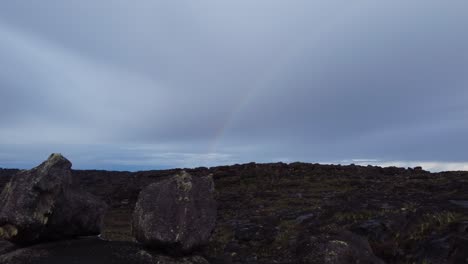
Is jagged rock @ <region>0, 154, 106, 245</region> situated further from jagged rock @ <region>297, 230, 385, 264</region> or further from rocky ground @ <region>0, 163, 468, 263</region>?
jagged rock @ <region>297, 230, 385, 264</region>

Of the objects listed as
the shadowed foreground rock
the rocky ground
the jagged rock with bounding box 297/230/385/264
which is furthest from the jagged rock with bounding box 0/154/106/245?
the jagged rock with bounding box 297/230/385/264

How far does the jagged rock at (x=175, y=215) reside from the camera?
22.0 metres

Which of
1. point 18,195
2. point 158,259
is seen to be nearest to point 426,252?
Result: point 158,259

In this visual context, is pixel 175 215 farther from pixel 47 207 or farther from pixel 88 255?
pixel 47 207

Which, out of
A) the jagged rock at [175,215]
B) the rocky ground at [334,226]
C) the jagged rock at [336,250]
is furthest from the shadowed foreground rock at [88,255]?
the jagged rock at [336,250]

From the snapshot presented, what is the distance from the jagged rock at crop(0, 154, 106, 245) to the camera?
73.8 feet

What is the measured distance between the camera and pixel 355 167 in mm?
76688

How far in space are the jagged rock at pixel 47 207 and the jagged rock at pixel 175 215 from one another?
13.6 ft

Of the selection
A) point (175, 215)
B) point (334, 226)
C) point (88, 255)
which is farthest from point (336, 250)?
point (88, 255)

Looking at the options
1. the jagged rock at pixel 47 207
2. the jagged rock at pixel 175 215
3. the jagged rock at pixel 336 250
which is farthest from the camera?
the jagged rock at pixel 47 207

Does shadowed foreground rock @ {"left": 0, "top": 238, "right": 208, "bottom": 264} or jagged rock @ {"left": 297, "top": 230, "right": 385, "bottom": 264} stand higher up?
jagged rock @ {"left": 297, "top": 230, "right": 385, "bottom": 264}

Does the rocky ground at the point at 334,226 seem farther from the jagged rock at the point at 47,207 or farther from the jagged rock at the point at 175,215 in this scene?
the jagged rock at the point at 47,207

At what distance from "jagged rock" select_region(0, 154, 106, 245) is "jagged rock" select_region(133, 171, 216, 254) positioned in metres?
4.14

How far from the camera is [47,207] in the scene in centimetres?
2309
